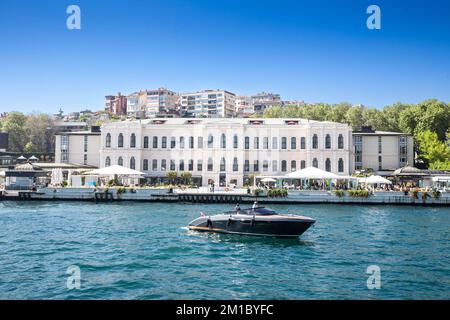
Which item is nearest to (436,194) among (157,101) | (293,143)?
(293,143)

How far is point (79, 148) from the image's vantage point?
70000 mm

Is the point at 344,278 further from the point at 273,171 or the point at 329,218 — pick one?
the point at 273,171

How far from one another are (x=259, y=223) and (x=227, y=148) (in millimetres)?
37387

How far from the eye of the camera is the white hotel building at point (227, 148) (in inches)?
2384

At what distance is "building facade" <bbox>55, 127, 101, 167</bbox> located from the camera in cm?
6988

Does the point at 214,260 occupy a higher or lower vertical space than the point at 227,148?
lower

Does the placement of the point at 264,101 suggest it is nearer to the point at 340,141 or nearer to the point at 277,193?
the point at 340,141

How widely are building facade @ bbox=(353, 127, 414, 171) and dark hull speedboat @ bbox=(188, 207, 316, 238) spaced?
158 ft

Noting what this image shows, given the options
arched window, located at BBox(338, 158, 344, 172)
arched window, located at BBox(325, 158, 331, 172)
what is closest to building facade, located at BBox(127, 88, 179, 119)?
arched window, located at BBox(325, 158, 331, 172)

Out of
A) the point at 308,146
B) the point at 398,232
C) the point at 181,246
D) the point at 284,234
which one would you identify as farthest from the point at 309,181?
the point at 181,246

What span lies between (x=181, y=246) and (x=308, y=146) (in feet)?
137

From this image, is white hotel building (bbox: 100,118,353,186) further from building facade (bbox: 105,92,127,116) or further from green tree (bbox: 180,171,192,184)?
building facade (bbox: 105,92,127,116)

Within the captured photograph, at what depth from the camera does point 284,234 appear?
2414cm
